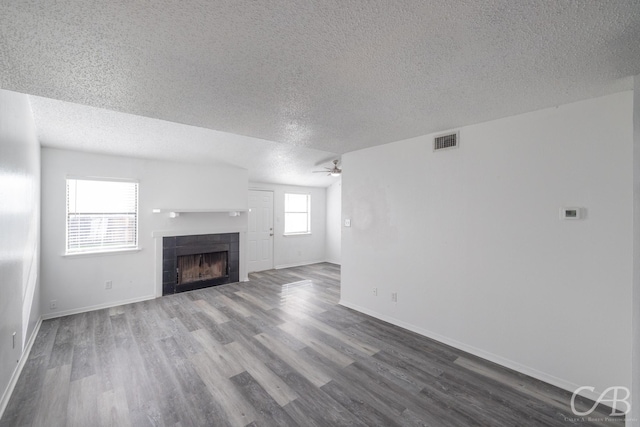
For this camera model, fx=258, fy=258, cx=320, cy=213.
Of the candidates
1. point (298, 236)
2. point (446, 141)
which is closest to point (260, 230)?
point (298, 236)

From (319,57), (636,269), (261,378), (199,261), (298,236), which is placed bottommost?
(261,378)

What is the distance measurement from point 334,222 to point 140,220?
4859 millimetres

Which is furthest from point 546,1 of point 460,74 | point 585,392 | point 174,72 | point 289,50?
point 585,392

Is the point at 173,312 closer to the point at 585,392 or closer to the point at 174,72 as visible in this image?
the point at 174,72

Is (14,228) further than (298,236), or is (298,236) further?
(298,236)

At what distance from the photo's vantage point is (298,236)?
A: 739 cm

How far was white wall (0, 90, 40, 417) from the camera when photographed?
181cm

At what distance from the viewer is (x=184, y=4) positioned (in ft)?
3.94

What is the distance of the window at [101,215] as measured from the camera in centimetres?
396

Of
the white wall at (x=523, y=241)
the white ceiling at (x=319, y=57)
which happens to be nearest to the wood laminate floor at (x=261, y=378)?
the white wall at (x=523, y=241)

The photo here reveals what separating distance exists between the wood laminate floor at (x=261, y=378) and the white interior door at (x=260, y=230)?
2.85m

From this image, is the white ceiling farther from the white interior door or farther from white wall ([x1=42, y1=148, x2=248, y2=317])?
the white interior door

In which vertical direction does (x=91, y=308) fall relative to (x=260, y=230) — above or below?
below

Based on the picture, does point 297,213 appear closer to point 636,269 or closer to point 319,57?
point 319,57
